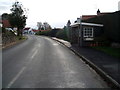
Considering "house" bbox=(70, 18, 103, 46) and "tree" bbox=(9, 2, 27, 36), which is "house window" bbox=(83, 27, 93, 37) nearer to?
"house" bbox=(70, 18, 103, 46)

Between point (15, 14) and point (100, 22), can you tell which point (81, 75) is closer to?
point (100, 22)

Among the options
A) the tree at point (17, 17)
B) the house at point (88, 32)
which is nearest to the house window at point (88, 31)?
the house at point (88, 32)

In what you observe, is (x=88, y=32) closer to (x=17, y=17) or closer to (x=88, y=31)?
(x=88, y=31)

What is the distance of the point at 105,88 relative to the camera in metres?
8.69

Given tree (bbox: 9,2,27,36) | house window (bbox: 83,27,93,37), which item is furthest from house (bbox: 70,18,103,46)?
tree (bbox: 9,2,27,36)

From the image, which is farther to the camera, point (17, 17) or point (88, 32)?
point (17, 17)

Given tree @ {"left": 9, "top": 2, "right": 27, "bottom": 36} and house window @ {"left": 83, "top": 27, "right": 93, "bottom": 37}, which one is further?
tree @ {"left": 9, "top": 2, "right": 27, "bottom": 36}

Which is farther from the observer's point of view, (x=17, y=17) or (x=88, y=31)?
(x=17, y=17)

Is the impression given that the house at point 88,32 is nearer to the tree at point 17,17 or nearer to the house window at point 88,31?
the house window at point 88,31

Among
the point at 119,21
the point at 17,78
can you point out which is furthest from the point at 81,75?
the point at 119,21

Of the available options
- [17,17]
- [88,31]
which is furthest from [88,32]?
[17,17]

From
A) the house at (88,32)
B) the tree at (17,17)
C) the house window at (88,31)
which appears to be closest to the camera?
the house at (88,32)

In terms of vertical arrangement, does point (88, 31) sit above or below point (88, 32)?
above

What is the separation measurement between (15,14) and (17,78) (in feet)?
185
